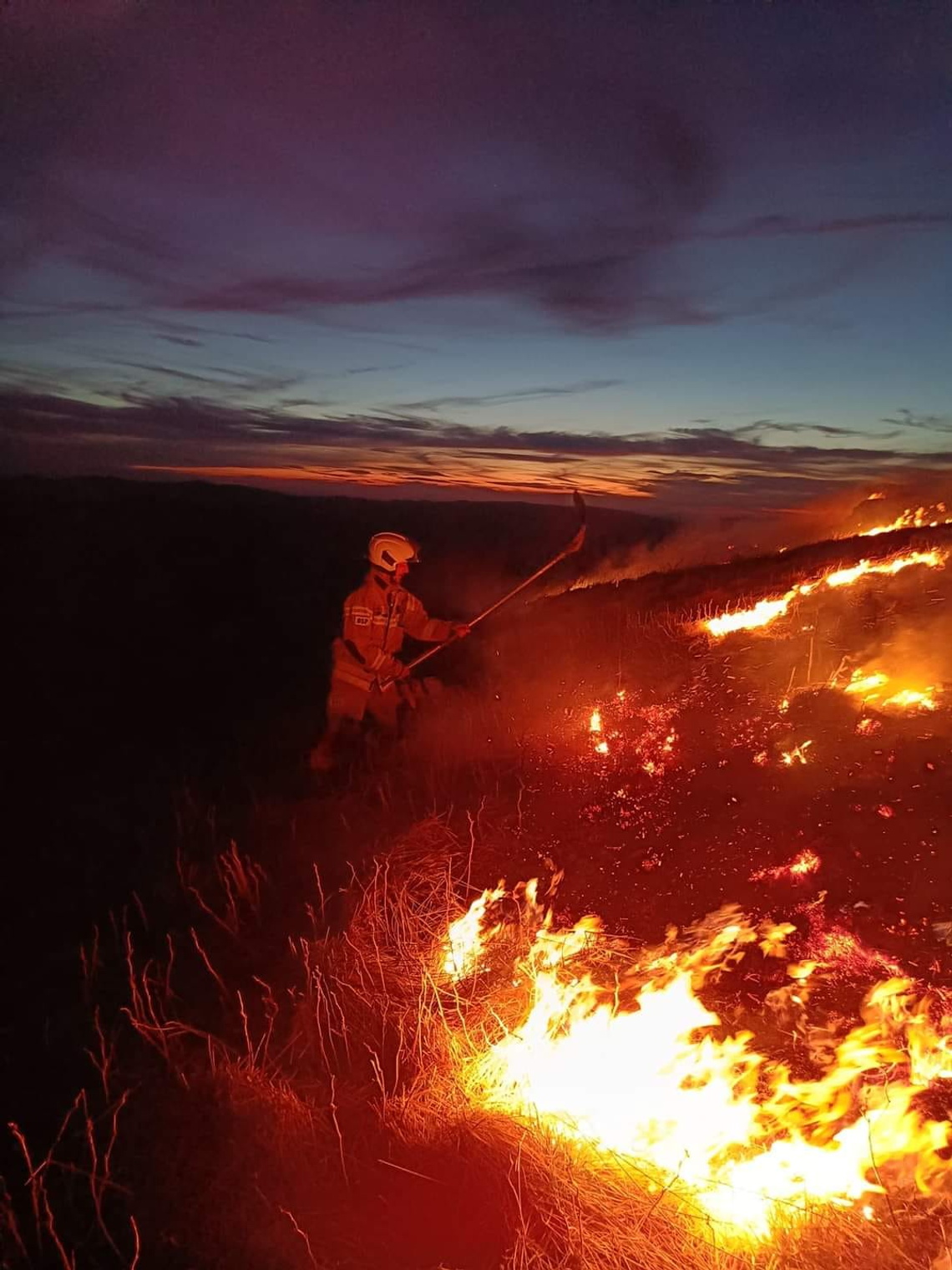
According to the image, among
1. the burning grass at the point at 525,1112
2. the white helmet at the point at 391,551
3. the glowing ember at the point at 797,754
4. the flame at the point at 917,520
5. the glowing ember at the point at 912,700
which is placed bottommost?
the burning grass at the point at 525,1112

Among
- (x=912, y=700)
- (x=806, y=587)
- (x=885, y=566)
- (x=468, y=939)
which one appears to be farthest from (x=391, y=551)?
(x=885, y=566)

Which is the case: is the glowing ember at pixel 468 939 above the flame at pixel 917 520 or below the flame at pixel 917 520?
below

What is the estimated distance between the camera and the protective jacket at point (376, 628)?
630cm

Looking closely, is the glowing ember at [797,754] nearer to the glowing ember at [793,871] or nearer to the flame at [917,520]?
the glowing ember at [793,871]

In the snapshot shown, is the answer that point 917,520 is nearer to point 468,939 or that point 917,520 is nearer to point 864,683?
point 864,683

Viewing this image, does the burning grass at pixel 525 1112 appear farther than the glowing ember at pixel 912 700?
No

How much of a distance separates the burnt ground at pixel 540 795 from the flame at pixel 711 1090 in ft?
1.32

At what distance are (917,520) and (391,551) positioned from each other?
388 inches

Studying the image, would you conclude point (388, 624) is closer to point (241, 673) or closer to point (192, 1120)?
point (192, 1120)

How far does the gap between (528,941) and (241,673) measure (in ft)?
29.0

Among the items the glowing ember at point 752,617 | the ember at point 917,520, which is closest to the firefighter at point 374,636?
the glowing ember at point 752,617

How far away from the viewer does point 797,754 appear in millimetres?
5711

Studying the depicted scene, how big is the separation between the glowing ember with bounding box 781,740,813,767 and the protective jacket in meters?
2.69

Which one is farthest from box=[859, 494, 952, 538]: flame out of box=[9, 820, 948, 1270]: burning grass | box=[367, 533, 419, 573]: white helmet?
box=[9, 820, 948, 1270]: burning grass
